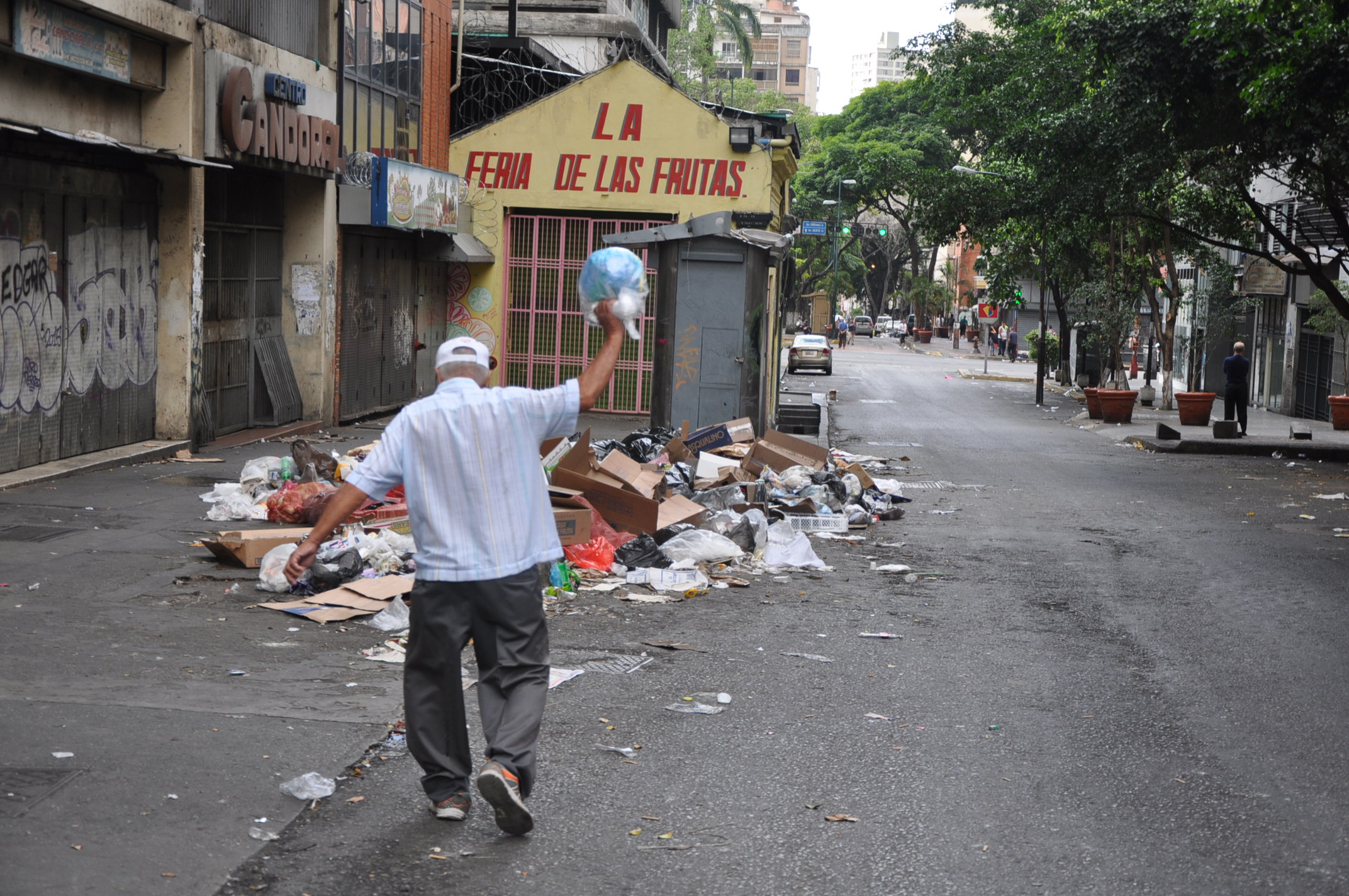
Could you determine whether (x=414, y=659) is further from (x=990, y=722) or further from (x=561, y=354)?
(x=561, y=354)

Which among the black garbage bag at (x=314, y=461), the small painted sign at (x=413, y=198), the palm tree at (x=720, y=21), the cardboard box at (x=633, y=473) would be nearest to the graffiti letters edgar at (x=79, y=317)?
the black garbage bag at (x=314, y=461)

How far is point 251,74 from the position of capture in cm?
1485

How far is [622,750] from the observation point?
5.34m

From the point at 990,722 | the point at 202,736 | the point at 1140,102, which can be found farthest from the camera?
the point at 1140,102

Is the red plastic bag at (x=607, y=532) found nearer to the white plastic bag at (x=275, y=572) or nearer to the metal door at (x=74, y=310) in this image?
the white plastic bag at (x=275, y=572)

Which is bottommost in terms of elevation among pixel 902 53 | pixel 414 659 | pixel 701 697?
pixel 701 697

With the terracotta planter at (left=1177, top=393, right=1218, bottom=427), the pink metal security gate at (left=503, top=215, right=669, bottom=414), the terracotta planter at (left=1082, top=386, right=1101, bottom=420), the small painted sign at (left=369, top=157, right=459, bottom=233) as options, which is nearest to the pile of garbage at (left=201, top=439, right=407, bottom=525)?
the small painted sign at (left=369, top=157, right=459, bottom=233)

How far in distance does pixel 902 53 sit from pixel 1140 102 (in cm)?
2400

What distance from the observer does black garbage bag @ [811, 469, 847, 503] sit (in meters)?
12.5

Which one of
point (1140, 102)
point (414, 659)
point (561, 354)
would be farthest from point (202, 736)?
point (561, 354)

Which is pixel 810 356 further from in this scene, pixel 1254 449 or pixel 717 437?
pixel 717 437

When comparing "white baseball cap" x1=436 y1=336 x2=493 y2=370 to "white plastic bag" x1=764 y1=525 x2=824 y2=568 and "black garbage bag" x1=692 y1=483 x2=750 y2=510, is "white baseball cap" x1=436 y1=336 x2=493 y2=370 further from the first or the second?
"black garbage bag" x1=692 y1=483 x2=750 y2=510

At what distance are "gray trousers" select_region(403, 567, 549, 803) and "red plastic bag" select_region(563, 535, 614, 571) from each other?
4438 mm

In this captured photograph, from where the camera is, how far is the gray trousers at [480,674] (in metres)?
4.39
